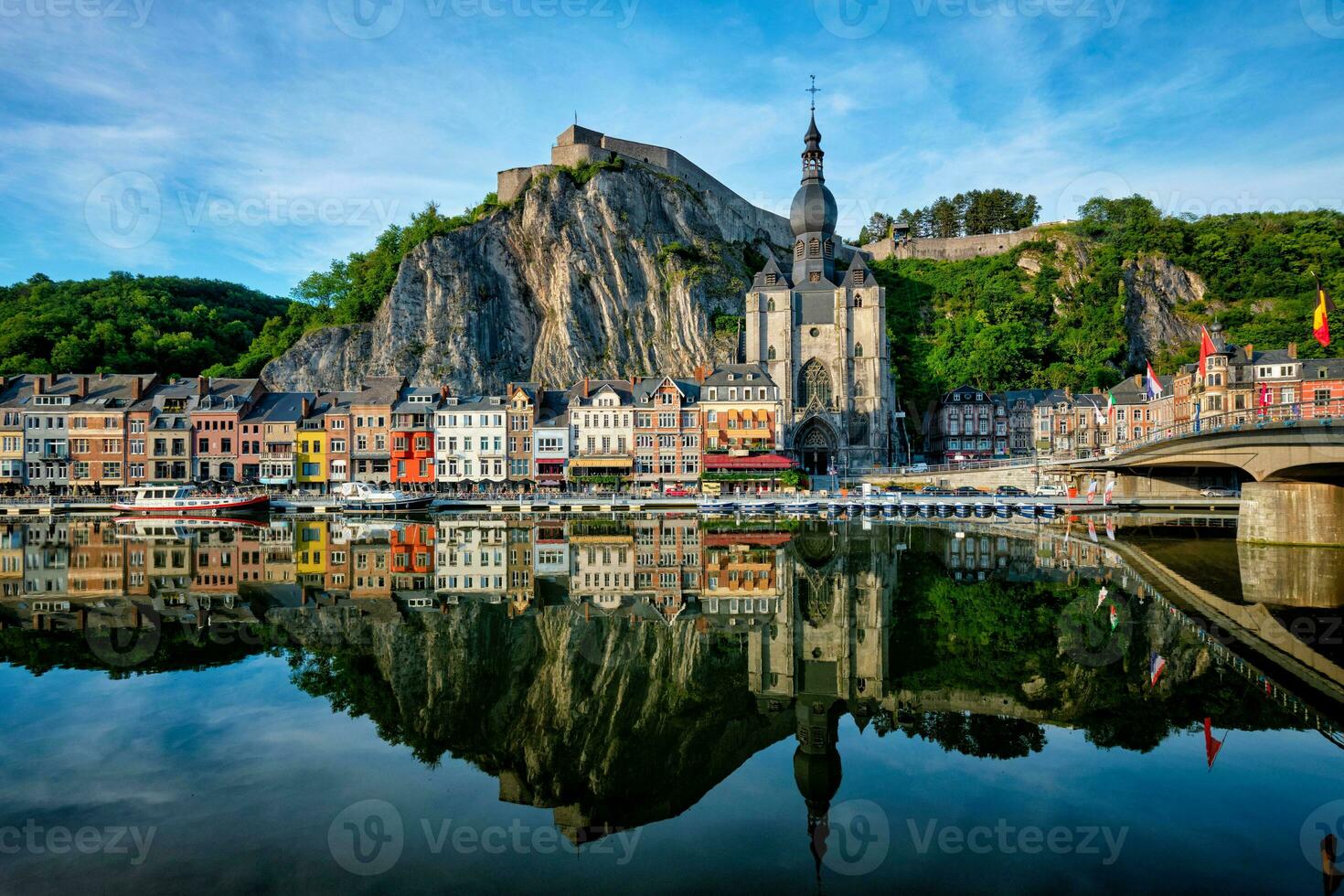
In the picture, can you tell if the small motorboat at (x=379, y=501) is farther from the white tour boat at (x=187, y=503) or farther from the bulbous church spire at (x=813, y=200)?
the bulbous church spire at (x=813, y=200)

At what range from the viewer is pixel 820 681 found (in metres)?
13.1

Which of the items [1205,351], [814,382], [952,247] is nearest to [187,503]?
[814,382]

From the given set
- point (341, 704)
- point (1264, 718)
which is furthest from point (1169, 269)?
point (341, 704)

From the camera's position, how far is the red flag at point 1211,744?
10.0 metres

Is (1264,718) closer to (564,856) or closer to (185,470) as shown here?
(564,856)

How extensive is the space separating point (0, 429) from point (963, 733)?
2634 inches

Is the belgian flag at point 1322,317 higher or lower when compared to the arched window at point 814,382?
lower

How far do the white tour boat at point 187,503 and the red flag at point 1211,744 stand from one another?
47.5 m

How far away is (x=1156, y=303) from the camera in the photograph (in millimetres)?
77500

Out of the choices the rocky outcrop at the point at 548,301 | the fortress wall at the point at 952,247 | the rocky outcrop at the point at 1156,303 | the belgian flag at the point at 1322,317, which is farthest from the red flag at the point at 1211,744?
the fortress wall at the point at 952,247

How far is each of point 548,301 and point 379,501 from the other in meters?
34.1

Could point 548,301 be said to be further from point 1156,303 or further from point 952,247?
point 1156,303

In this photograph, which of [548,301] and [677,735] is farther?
[548,301]

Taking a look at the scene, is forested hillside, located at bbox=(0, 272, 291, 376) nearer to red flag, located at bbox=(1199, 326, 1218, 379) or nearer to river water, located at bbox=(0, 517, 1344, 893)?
river water, located at bbox=(0, 517, 1344, 893)
